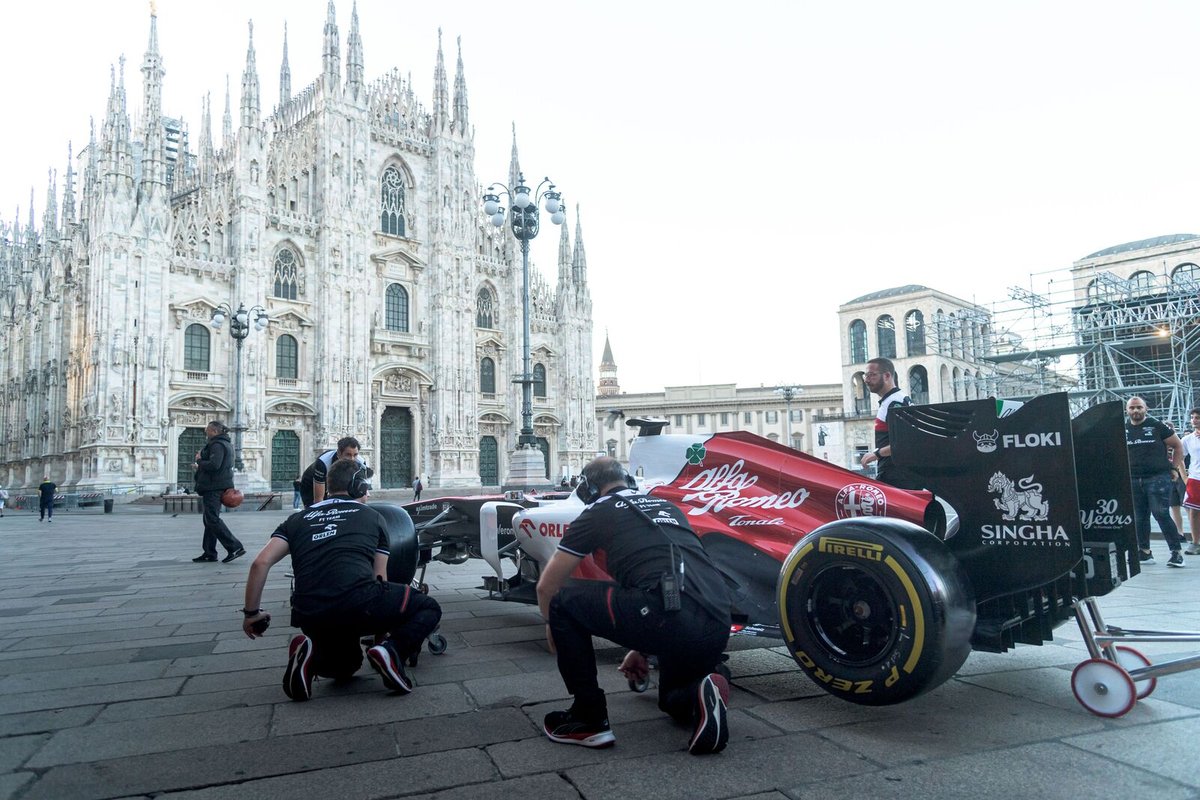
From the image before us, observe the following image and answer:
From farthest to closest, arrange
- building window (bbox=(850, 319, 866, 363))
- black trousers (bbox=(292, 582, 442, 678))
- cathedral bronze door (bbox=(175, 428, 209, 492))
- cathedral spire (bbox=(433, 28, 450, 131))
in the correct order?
building window (bbox=(850, 319, 866, 363)) → cathedral spire (bbox=(433, 28, 450, 131)) → cathedral bronze door (bbox=(175, 428, 209, 492)) → black trousers (bbox=(292, 582, 442, 678))

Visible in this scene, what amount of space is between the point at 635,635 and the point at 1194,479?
9046 mm

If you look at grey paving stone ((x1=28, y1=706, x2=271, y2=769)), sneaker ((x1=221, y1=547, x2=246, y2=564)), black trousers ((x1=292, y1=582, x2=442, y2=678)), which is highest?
black trousers ((x1=292, y1=582, x2=442, y2=678))

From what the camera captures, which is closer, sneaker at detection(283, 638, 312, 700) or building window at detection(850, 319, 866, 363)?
sneaker at detection(283, 638, 312, 700)

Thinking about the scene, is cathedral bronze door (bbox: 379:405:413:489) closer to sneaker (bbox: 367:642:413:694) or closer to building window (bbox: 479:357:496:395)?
building window (bbox: 479:357:496:395)

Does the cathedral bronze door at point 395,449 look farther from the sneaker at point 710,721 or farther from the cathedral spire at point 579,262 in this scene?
the sneaker at point 710,721

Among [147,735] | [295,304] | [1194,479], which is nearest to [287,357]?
[295,304]

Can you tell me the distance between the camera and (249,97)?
34.2 metres

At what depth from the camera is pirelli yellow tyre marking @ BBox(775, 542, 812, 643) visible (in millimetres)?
3688

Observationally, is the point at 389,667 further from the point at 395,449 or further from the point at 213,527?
the point at 395,449

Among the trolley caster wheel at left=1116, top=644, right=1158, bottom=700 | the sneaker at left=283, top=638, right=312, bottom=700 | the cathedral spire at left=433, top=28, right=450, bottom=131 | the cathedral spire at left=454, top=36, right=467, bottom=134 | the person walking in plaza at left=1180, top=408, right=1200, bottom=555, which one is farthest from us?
the cathedral spire at left=454, top=36, right=467, bottom=134

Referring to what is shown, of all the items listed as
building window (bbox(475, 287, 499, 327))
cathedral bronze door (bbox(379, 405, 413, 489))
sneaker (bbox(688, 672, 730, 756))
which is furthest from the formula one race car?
building window (bbox(475, 287, 499, 327))

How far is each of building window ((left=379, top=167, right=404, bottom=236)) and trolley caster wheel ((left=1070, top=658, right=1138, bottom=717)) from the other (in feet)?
126

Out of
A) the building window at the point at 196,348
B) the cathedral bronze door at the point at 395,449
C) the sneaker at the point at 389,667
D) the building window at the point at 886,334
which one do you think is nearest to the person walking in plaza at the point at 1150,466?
the sneaker at the point at 389,667

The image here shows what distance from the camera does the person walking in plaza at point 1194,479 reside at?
9148 mm
